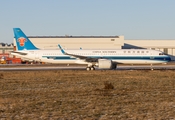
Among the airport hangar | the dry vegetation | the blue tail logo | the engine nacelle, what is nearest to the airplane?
the engine nacelle

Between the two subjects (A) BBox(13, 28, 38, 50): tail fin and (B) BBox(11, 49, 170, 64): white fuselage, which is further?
(A) BBox(13, 28, 38, 50): tail fin

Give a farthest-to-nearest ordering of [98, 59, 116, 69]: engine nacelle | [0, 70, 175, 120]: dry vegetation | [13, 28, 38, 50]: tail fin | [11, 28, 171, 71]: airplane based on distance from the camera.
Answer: [13, 28, 38, 50]: tail fin, [11, 28, 171, 71]: airplane, [98, 59, 116, 69]: engine nacelle, [0, 70, 175, 120]: dry vegetation

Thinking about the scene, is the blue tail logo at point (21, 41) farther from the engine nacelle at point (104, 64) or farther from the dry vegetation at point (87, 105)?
the dry vegetation at point (87, 105)

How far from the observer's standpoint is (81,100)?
1791 centimetres

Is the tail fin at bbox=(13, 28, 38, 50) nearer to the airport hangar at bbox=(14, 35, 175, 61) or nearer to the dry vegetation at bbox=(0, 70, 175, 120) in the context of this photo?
the dry vegetation at bbox=(0, 70, 175, 120)

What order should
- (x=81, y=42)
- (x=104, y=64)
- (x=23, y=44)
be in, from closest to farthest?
1. (x=104, y=64)
2. (x=23, y=44)
3. (x=81, y=42)

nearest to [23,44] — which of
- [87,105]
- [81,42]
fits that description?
[87,105]

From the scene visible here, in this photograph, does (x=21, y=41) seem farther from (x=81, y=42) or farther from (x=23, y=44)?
(x=81, y=42)

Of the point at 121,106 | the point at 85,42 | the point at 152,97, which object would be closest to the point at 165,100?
the point at 152,97

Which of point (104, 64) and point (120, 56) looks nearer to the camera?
point (104, 64)

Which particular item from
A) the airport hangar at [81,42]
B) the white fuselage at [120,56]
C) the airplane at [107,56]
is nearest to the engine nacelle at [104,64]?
the airplane at [107,56]

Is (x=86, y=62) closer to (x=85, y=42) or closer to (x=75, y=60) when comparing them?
(x=75, y=60)

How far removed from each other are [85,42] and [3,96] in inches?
3148

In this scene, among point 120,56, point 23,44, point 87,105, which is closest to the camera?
point 87,105
